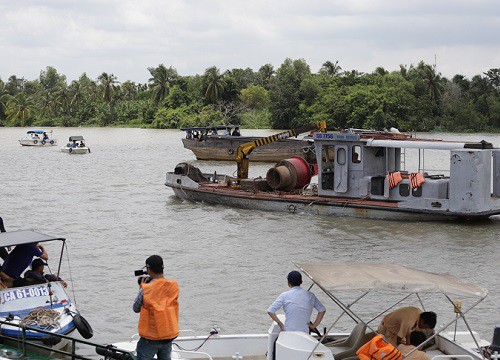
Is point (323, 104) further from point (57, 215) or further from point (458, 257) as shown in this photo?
point (458, 257)

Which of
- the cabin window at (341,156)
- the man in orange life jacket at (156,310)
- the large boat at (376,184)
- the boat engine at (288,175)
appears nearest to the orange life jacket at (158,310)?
the man in orange life jacket at (156,310)

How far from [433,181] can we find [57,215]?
43.7 ft

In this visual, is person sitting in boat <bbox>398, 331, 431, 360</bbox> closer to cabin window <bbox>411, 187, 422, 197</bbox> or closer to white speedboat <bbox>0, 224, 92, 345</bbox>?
white speedboat <bbox>0, 224, 92, 345</bbox>

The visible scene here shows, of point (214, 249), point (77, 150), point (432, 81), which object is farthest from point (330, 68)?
point (214, 249)

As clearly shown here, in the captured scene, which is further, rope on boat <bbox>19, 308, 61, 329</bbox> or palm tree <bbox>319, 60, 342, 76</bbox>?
palm tree <bbox>319, 60, 342, 76</bbox>

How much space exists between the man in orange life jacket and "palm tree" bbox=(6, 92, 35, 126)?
12105 cm

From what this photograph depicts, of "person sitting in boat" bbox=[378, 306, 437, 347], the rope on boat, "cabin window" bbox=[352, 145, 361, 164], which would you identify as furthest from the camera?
"cabin window" bbox=[352, 145, 361, 164]

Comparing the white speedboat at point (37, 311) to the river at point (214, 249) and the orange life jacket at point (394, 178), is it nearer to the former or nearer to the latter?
the river at point (214, 249)

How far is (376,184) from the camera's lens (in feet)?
82.5

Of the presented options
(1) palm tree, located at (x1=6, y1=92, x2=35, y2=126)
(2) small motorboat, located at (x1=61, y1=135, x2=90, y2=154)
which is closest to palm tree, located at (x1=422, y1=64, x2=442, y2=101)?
(2) small motorboat, located at (x1=61, y1=135, x2=90, y2=154)

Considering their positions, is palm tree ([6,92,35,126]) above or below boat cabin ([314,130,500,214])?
above

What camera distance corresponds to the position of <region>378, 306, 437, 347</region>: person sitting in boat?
898 cm

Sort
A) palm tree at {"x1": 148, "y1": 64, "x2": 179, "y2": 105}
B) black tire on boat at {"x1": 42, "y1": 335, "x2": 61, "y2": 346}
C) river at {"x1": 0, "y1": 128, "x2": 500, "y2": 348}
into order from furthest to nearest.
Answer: palm tree at {"x1": 148, "y1": 64, "x2": 179, "y2": 105}, river at {"x1": 0, "y1": 128, "x2": 500, "y2": 348}, black tire on boat at {"x1": 42, "y1": 335, "x2": 61, "y2": 346}

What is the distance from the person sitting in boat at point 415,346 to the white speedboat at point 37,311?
4.82 m
